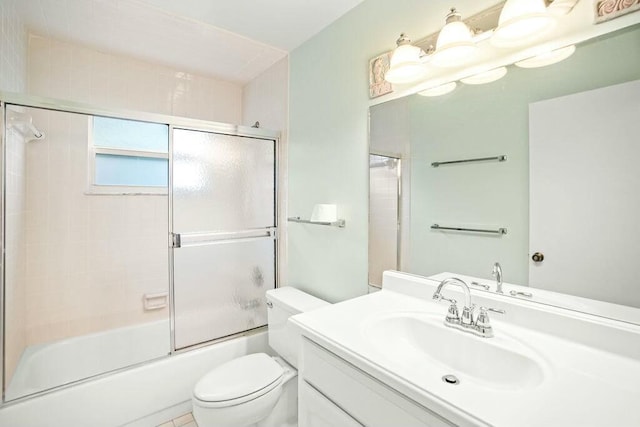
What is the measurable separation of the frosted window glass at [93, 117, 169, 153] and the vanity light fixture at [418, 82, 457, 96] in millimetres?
1693

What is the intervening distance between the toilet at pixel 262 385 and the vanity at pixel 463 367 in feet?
1.48

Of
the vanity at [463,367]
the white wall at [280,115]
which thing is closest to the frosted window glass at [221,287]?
the white wall at [280,115]

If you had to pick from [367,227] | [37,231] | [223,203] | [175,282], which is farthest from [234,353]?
[37,231]

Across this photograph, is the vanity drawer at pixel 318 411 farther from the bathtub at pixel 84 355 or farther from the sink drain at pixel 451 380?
the bathtub at pixel 84 355

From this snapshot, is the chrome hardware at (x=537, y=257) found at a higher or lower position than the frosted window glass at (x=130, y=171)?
lower

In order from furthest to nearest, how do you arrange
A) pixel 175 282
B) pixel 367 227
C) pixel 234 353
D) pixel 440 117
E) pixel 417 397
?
pixel 234 353 < pixel 175 282 < pixel 367 227 < pixel 440 117 < pixel 417 397

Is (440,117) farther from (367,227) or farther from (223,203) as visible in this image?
(223,203)

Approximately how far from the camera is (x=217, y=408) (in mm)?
1335

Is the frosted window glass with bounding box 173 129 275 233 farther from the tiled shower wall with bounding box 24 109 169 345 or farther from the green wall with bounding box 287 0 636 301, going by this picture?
the tiled shower wall with bounding box 24 109 169 345

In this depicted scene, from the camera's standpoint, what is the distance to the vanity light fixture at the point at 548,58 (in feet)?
3.13

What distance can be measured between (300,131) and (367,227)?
90 centimetres

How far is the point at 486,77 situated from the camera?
3.74 ft

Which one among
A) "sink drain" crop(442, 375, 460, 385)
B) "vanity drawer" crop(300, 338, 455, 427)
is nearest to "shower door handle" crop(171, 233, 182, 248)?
"vanity drawer" crop(300, 338, 455, 427)

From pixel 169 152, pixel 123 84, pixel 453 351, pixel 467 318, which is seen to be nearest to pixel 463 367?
pixel 453 351
